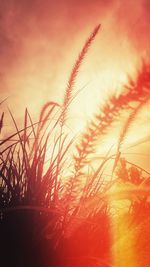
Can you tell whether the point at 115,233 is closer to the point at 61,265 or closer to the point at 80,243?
the point at 80,243

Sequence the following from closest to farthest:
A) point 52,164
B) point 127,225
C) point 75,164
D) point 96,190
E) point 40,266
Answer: point 40,266, point 75,164, point 127,225, point 52,164, point 96,190

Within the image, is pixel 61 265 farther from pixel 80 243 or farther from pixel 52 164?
pixel 52 164

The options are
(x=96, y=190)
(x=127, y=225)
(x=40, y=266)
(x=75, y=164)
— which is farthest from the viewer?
(x=96, y=190)

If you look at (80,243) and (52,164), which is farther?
(52,164)

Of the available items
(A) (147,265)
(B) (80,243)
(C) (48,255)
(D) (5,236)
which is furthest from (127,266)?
(D) (5,236)

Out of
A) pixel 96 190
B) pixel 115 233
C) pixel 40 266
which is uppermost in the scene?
pixel 96 190

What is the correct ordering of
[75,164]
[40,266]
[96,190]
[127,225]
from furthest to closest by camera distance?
[96,190], [127,225], [75,164], [40,266]

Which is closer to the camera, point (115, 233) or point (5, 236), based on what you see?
point (5, 236)

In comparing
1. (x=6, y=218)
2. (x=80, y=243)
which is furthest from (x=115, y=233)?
(x=6, y=218)

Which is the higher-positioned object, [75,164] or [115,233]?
[75,164]
